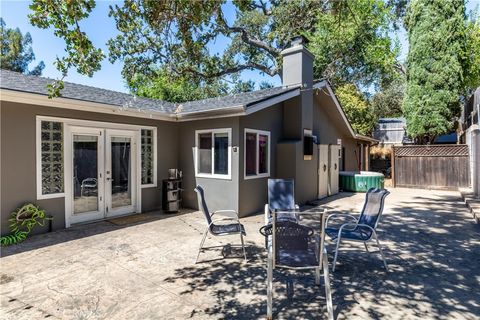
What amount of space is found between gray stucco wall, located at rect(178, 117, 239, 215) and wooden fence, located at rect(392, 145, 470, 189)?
9.96 meters

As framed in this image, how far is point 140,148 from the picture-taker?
767 cm

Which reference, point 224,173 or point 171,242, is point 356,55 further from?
point 171,242

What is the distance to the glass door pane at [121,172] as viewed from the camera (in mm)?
7141

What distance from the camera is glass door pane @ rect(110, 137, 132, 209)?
23.4 ft

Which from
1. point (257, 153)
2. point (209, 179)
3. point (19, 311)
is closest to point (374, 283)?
point (19, 311)

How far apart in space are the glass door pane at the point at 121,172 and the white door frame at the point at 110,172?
64 millimetres

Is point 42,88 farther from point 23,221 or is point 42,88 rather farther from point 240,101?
point 240,101

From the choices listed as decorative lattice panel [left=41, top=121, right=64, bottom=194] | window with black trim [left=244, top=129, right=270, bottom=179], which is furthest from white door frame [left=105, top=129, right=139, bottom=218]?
window with black trim [left=244, top=129, right=270, bottom=179]

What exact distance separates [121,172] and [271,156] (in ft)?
14.6

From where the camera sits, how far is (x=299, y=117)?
346 inches

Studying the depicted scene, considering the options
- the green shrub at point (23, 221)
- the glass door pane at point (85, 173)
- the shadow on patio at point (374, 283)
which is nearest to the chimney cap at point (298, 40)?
the shadow on patio at point (374, 283)

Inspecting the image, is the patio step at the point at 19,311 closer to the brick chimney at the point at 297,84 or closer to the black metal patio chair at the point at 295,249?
the black metal patio chair at the point at 295,249

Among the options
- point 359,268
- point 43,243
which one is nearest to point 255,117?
point 359,268

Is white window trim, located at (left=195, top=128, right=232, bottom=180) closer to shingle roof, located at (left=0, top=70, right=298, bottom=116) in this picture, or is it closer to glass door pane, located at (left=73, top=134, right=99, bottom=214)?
shingle roof, located at (left=0, top=70, right=298, bottom=116)
